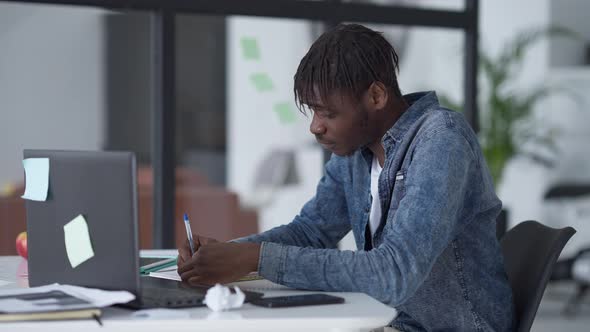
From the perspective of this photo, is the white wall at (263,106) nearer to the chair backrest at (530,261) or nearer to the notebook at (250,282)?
the chair backrest at (530,261)

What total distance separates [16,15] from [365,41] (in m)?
1.98

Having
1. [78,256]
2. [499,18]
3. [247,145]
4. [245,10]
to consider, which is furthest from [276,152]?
[499,18]

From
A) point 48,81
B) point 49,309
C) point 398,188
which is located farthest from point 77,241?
point 48,81

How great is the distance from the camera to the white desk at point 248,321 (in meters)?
1.38

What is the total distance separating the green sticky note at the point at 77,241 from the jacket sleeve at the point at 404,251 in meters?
0.32

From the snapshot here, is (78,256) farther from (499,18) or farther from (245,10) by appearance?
(499,18)

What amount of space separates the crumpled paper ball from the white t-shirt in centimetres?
58

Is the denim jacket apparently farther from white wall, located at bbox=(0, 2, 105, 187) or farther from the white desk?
white wall, located at bbox=(0, 2, 105, 187)

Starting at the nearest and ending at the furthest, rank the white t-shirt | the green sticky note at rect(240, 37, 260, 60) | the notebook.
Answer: the notebook → the white t-shirt → the green sticky note at rect(240, 37, 260, 60)

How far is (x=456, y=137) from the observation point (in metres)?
1.77

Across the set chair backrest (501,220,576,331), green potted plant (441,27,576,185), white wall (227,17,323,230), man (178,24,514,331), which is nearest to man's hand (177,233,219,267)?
man (178,24,514,331)

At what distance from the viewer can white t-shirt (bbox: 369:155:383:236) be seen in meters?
1.99

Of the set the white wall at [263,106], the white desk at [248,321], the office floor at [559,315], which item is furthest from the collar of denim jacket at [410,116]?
the office floor at [559,315]

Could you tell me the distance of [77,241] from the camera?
60.1 inches
